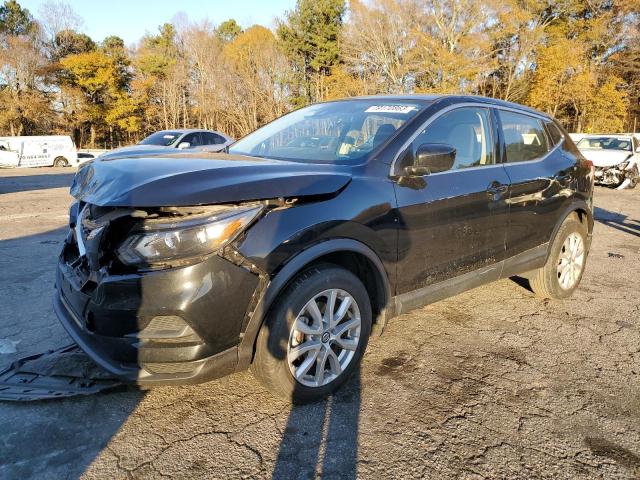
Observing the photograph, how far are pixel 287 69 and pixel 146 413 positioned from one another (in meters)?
41.7

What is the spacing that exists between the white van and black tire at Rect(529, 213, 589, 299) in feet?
87.8

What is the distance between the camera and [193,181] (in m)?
2.14

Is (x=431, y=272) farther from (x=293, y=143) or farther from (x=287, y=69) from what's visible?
(x=287, y=69)

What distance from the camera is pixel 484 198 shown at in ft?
10.7

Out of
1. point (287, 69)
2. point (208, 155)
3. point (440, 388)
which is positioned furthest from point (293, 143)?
point (287, 69)

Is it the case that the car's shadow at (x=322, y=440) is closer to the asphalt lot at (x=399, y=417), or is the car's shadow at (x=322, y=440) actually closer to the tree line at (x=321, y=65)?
the asphalt lot at (x=399, y=417)

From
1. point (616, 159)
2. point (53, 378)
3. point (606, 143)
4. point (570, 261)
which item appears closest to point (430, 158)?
point (570, 261)

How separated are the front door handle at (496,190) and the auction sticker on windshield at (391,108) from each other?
0.80 m

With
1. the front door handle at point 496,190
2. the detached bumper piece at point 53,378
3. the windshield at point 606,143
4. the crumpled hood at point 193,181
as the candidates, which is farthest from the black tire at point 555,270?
the windshield at point 606,143

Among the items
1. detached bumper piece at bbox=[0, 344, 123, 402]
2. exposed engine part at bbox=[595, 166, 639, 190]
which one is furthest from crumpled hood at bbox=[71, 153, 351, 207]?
exposed engine part at bbox=[595, 166, 639, 190]

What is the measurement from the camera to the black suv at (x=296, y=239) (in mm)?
2082

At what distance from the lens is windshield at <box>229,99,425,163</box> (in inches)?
116

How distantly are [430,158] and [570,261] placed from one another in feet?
7.87

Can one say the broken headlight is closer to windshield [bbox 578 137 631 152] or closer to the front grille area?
the front grille area
